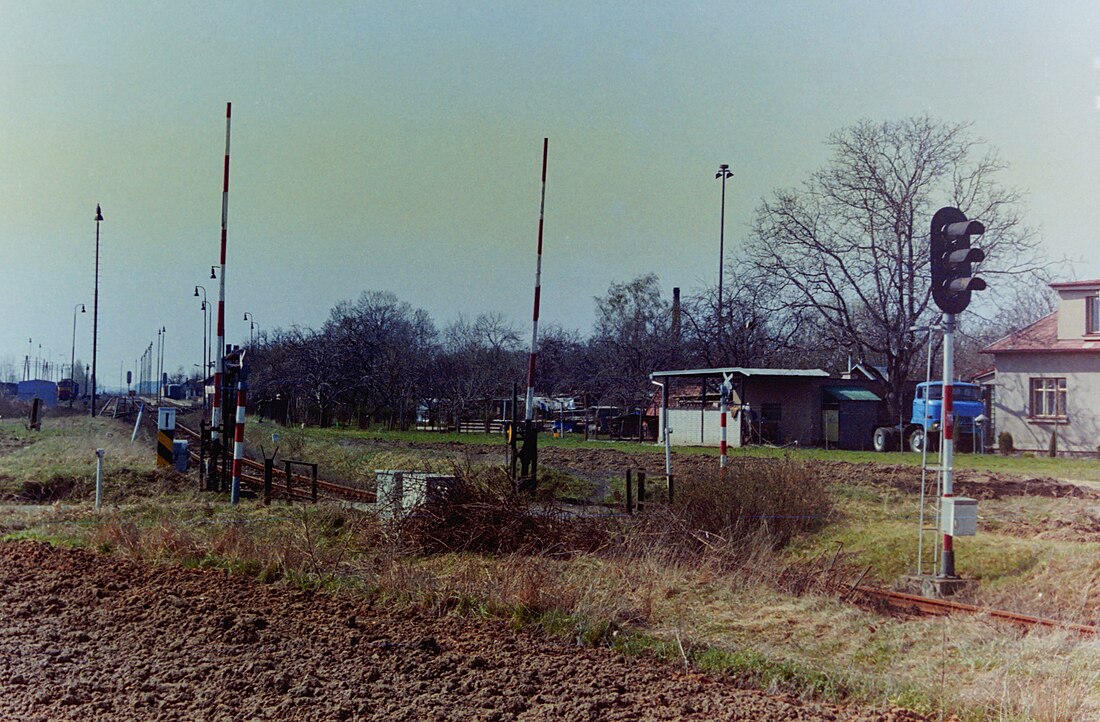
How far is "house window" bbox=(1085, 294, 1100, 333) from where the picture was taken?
3459 centimetres

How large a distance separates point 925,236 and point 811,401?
8460 millimetres

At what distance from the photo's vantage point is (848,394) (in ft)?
121

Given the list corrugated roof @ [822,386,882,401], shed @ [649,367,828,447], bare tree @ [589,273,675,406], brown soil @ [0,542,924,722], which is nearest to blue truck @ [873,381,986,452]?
corrugated roof @ [822,386,882,401]

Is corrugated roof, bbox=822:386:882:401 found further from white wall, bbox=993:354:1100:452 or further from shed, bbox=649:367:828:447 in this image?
white wall, bbox=993:354:1100:452

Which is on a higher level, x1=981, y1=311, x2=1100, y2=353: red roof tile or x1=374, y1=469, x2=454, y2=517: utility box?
x1=981, y1=311, x2=1100, y2=353: red roof tile

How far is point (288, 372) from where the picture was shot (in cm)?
5572

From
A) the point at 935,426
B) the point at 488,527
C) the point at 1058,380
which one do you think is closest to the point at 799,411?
the point at 935,426

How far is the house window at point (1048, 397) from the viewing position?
3456 cm

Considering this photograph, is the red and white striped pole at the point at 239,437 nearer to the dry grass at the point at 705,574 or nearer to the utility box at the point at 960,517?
the dry grass at the point at 705,574

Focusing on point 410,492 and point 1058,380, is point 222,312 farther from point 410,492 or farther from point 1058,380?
point 1058,380

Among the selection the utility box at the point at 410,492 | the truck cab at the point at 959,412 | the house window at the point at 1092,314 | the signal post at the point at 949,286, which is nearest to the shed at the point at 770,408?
the truck cab at the point at 959,412

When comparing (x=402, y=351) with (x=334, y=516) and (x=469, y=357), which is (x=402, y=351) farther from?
(x=334, y=516)

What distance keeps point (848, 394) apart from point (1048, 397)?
6304 millimetres

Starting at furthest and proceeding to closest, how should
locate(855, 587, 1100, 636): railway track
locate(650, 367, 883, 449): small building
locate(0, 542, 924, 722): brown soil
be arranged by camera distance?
locate(650, 367, 883, 449): small building
locate(855, 587, 1100, 636): railway track
locate(0, 542, 924, 722): brown soil
